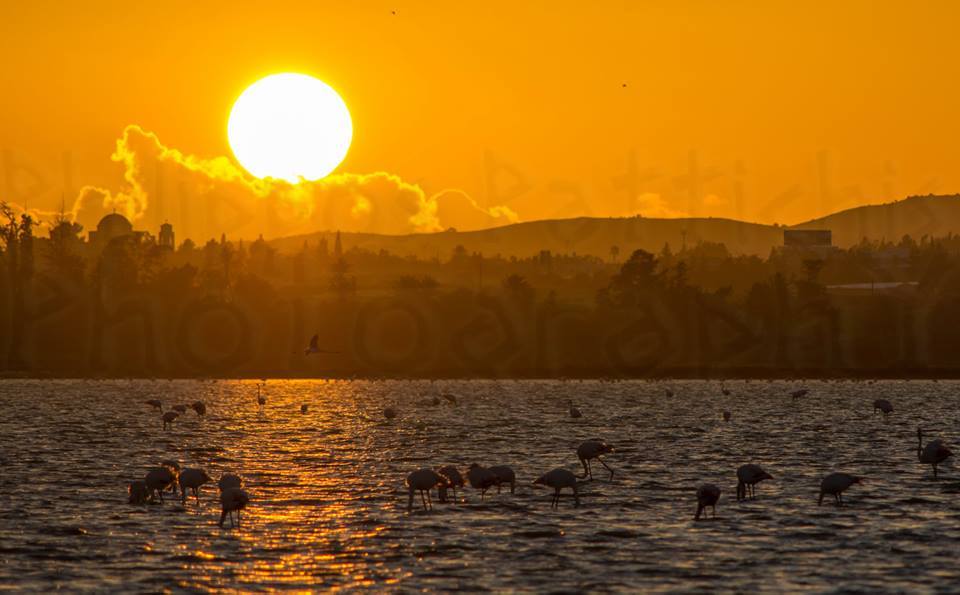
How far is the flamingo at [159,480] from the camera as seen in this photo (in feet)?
152

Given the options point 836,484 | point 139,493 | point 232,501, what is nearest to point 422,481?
point 232,501

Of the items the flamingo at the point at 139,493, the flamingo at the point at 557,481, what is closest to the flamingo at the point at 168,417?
the flamingo at the point at 139,493

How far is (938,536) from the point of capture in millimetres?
39906

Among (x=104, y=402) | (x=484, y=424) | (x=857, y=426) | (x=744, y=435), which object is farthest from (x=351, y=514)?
(x=104, y=402)

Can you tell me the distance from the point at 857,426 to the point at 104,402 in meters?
70.5

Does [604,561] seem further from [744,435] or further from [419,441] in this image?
[744,435]

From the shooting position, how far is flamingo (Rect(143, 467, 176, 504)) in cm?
4628

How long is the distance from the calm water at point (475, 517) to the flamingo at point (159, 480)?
0.99 metres

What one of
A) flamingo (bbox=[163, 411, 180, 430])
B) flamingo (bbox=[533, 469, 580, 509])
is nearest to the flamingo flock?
flamingo (bbox=[533, 469, 580, 509])

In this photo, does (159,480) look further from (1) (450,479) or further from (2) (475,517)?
(2) (475,517)

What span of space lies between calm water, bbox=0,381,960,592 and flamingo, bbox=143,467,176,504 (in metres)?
0.99

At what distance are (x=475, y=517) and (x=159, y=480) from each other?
411 inches

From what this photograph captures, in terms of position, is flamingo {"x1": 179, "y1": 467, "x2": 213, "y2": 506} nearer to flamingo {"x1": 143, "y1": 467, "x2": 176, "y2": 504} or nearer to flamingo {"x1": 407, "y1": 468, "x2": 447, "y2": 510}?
flamingo {"x1": 143, "y1": 467, "x2": 176, "y2": 504}

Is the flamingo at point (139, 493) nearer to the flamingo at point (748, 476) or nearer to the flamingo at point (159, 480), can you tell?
the flamingo at point (159, 480)
